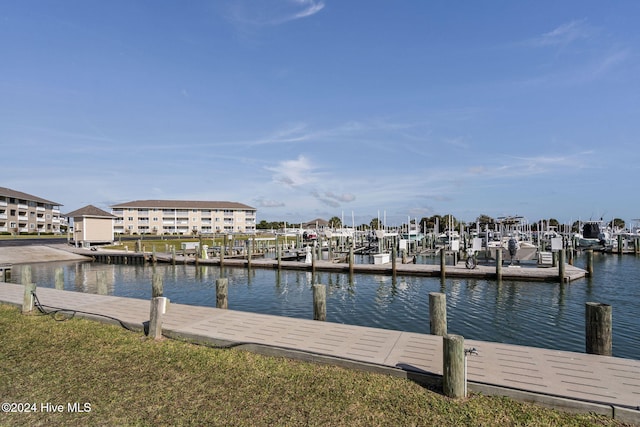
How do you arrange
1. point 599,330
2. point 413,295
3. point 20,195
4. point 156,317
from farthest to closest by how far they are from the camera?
point 20,195 < point 413,295 < point 156,317 < point 599,330

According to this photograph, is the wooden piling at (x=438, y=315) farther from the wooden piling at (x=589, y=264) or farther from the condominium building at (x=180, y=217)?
the condominium building at (x=180, y=217)

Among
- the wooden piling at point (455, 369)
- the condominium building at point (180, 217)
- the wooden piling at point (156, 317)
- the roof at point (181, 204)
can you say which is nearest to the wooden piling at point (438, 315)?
the wooden piling at point (455, 369)

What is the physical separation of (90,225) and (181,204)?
173 feet

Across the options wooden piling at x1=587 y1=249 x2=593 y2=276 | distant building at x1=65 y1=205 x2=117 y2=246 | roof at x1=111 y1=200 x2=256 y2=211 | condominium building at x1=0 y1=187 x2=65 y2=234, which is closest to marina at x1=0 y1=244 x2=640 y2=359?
wooden piling at x1=587 y1=249 x2=593 y2=276

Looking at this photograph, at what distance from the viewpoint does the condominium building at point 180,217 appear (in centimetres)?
9644

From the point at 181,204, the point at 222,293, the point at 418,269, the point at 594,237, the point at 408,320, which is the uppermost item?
the point at 181,204

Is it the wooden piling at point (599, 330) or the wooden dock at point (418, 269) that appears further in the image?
the wooden dock at point (418, 269)

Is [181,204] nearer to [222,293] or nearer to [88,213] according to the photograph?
[88,213]

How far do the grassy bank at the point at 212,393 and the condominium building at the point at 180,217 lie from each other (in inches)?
3643

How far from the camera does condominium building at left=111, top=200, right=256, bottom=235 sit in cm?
9644

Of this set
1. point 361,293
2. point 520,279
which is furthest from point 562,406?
point 520,279

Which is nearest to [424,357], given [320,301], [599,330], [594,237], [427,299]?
[599,330]

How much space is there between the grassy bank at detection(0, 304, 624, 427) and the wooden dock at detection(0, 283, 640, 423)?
9.5 inches

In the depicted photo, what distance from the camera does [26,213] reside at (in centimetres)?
7975
